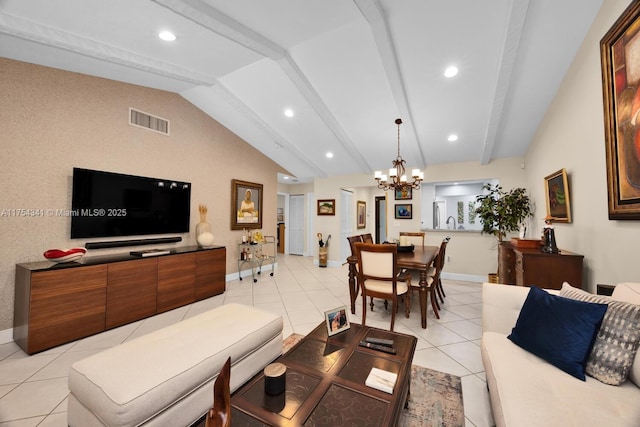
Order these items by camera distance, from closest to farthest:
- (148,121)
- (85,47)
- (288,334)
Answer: (85,47)
(288,334)
(148,121)

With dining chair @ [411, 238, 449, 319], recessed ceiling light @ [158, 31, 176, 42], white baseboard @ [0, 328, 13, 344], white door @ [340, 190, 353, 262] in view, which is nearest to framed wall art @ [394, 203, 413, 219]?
white door @ [340, 190, 353, 262]

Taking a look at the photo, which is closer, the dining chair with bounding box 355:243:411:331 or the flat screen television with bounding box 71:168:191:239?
the dining chair with bounding box 355:243:411:331

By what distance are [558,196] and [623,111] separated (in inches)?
54.7

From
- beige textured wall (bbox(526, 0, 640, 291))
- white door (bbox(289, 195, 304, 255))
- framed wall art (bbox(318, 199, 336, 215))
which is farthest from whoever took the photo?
white door (bbox(289, 195, 304, 255))

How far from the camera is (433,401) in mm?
1679

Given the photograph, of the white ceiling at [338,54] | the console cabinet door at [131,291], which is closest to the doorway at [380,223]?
the white ceiling at [338,54]

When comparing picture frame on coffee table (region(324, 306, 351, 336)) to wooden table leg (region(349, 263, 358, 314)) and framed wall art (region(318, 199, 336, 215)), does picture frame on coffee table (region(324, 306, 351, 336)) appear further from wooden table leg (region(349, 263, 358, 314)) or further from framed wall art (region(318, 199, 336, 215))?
framed wall art (region(318, 199, 336, 215))

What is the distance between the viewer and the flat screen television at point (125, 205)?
2.87 metres

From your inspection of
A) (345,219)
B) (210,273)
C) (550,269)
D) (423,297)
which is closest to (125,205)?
(210,273)

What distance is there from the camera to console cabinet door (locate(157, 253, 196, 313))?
322 centimetres

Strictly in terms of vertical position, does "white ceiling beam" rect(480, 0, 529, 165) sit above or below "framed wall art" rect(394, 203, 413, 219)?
above

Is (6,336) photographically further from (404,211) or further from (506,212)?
(506,212)

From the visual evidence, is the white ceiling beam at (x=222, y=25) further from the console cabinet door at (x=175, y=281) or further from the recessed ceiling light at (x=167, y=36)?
the console cabinet door at (x=175, y=281)

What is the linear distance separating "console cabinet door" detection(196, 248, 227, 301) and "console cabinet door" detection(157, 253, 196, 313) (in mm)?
100
